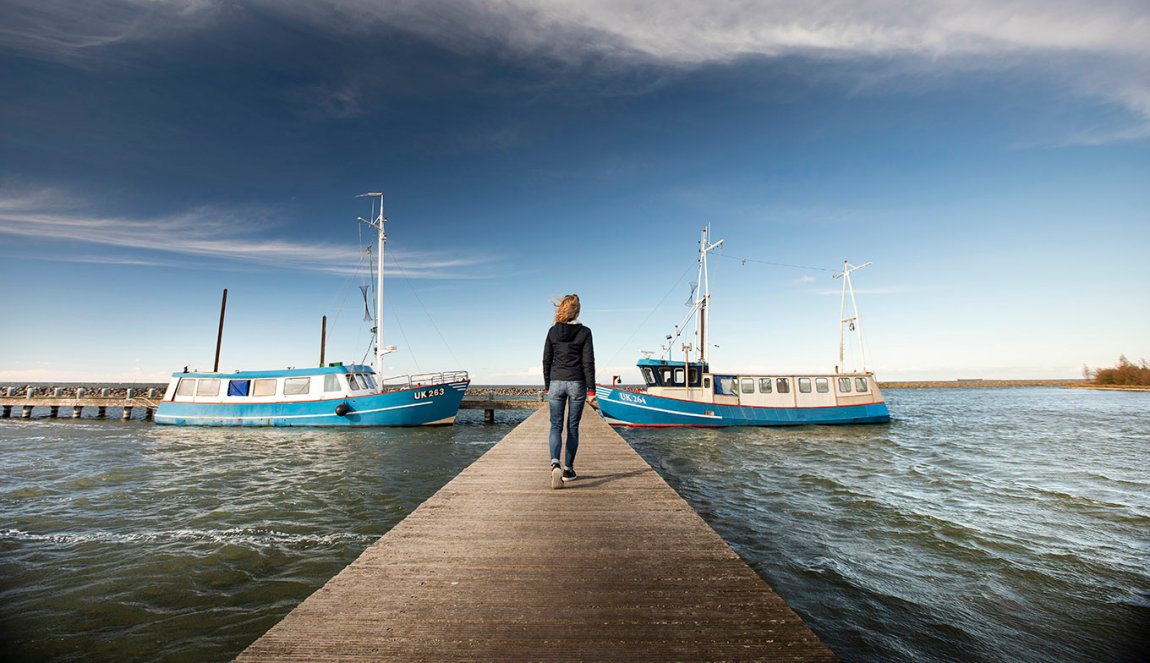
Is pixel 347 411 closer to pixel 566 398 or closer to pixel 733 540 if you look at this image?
pixel 566 398

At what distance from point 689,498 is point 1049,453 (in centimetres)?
1656

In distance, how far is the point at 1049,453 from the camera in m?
17.3

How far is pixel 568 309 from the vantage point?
228 inches

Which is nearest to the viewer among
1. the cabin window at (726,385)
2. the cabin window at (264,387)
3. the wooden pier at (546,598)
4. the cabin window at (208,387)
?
the wooden pier at (546,598)

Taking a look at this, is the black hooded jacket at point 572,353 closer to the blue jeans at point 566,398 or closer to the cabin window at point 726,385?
the blue jeans at point 566,398

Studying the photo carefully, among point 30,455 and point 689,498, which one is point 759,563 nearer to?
point 689,498

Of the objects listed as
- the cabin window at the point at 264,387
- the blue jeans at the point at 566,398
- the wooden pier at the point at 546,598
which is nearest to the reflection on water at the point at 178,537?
the wooden pier at the point at 546,598

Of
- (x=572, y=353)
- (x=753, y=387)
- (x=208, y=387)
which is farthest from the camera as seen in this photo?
(x=753, y=387)

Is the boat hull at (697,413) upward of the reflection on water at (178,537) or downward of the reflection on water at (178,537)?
upward

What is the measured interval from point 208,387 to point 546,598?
2911 cm

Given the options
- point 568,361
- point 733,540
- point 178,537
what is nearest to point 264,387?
point 178,537

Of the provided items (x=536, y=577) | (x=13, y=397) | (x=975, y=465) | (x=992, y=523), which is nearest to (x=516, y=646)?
(x=536, y=577)

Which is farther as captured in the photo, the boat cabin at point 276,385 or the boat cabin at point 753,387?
the boat cabin at point 753,387

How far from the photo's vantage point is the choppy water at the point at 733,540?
4664 millimetres
